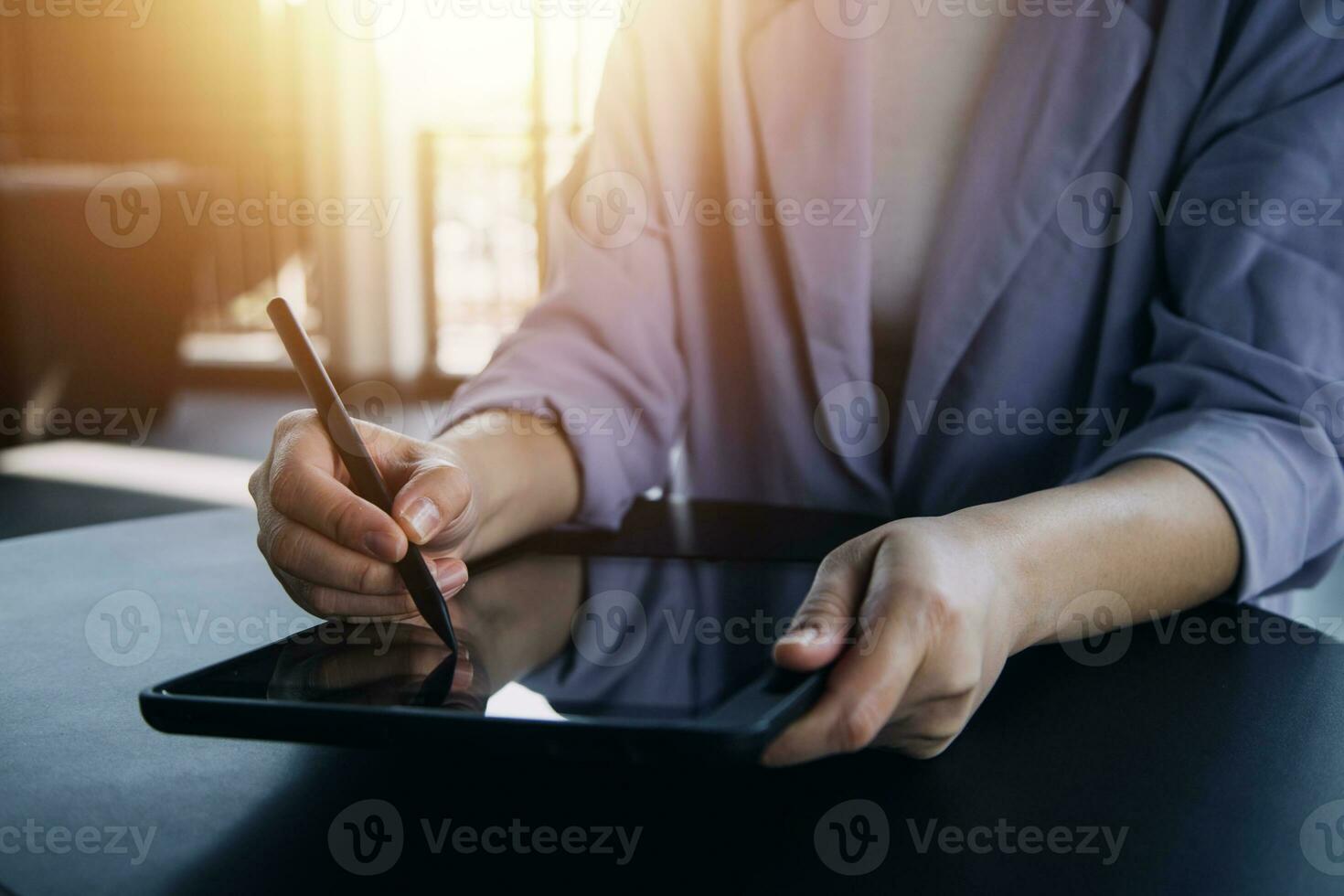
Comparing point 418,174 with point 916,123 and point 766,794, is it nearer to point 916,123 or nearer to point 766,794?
point 916,123

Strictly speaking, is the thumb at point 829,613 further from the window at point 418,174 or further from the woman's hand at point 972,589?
the window at point 418,174

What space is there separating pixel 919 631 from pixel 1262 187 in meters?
0.44

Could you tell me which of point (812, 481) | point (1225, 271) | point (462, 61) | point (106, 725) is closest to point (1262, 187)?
point (1225, 271)

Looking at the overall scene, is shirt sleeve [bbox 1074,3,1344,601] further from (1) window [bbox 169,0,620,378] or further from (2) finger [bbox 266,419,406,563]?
(1) window [bbox 169,0,620,378]

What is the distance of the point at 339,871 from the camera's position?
0.27 m

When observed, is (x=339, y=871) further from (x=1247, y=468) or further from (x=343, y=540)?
(x=1247, y=468)

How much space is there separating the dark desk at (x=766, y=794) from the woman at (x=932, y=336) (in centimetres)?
3

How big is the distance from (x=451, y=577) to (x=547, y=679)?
14 centimetres

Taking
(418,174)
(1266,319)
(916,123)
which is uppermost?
(916,123)

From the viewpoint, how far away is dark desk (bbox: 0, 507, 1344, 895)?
28cm

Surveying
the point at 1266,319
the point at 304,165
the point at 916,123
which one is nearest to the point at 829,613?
the point at 1266,319

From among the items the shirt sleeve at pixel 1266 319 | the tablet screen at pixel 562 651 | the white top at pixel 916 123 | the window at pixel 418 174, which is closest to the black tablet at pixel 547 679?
the tablet screen at pixel 562 651

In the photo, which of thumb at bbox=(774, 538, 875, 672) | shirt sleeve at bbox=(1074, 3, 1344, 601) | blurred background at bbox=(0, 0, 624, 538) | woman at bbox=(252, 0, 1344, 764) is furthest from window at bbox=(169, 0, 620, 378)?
thumb at bbox=(774, 538, 875, 672)

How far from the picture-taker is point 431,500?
1.58 ft
